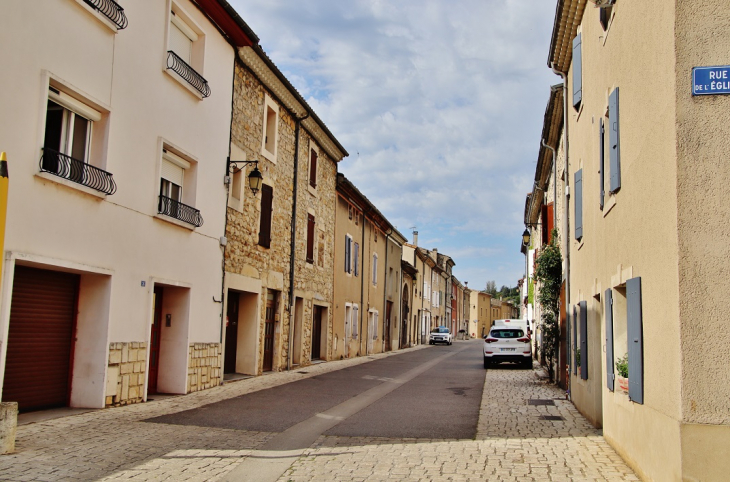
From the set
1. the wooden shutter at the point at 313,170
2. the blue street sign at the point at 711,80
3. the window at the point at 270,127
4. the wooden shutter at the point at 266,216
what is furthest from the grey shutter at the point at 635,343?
the wooden shutter at the point at 313,170

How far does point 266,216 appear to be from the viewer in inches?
703

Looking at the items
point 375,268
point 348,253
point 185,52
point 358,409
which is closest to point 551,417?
point 358,409

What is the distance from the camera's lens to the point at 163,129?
1230cm

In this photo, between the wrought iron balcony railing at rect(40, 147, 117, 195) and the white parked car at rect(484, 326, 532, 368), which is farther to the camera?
the white parked car at rect(484, 326, 532, 368)

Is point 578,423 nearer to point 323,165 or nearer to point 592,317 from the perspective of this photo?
point 592,317

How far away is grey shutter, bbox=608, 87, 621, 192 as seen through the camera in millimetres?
7645

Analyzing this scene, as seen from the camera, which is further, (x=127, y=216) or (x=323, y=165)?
(x=323, y=165)

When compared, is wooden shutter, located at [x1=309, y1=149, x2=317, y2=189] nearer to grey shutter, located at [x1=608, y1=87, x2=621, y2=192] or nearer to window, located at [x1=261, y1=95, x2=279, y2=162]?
window, located at [x1=261, y1=95, x2=279, y2=162]

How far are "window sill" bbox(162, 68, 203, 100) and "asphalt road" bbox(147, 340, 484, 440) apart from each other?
240 inches

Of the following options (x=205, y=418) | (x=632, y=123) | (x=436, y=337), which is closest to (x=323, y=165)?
(x=205, y=418)

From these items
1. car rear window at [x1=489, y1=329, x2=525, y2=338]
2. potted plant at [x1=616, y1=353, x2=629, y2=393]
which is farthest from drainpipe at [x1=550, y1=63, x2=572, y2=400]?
car rear window at [x1=489, y1=329, x2=525, y2=338]

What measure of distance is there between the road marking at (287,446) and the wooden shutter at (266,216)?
5.95 meters

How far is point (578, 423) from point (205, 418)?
19.1ft

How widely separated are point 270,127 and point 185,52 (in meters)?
5.01
